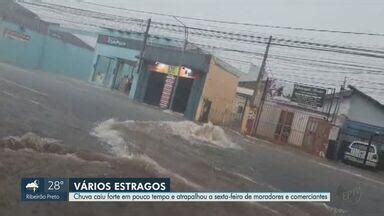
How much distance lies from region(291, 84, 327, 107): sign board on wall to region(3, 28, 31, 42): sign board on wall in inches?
1228

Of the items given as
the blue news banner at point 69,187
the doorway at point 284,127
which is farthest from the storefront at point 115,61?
the blue news banner at point 69,187

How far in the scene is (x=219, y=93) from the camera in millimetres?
35125

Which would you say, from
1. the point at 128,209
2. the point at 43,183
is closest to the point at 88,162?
the point at 128,209

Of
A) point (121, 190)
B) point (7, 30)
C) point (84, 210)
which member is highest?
point (7, 30)

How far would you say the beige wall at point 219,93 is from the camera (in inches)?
1273

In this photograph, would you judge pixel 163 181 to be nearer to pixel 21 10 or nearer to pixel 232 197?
pixel 232 197

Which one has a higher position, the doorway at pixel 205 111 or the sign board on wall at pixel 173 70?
the sign board on wall at pixel 173 70

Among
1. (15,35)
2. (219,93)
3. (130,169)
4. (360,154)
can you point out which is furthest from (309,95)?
(15,35)

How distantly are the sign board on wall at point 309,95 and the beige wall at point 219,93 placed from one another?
6.05 m

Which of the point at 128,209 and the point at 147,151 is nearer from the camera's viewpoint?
the point at 128,209

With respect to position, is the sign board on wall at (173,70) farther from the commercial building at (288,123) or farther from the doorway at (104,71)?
the doorway at (104,71)

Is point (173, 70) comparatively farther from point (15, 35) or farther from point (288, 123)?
point (15, 35)

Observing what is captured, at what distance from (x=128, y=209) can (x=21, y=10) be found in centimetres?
5190

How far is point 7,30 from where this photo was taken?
1809 inches
